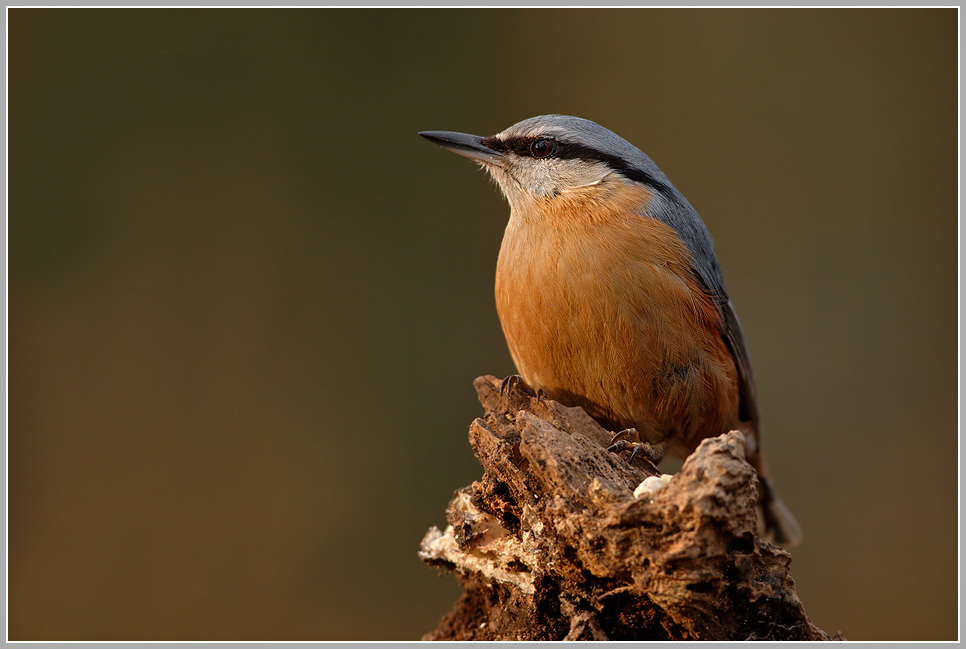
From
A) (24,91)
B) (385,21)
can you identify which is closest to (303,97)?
(385,21)

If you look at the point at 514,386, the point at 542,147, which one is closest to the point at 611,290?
the point at 514,386

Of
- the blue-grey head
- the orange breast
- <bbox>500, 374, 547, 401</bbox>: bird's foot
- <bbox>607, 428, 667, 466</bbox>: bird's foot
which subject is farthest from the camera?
the blue-grey head

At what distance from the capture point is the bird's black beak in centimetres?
290

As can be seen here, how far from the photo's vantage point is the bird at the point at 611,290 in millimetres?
2486

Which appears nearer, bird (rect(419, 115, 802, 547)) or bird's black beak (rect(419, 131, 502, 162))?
bird (rect(419, 115, 802, 547))

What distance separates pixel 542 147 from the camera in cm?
282

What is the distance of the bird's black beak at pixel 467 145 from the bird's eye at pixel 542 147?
14cm

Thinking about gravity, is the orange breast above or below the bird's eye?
below

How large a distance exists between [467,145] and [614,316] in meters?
0.99

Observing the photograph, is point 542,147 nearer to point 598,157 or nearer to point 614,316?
point 598,157

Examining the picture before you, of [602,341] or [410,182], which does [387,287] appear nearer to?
[410,182]

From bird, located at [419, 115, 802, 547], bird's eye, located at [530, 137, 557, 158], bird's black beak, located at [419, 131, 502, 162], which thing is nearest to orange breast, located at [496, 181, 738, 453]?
bird, located at [419, 115, 802, 547]

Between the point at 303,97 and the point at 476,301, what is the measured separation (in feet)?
6.56

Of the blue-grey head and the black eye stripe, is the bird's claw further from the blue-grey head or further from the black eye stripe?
the black eye stripe
